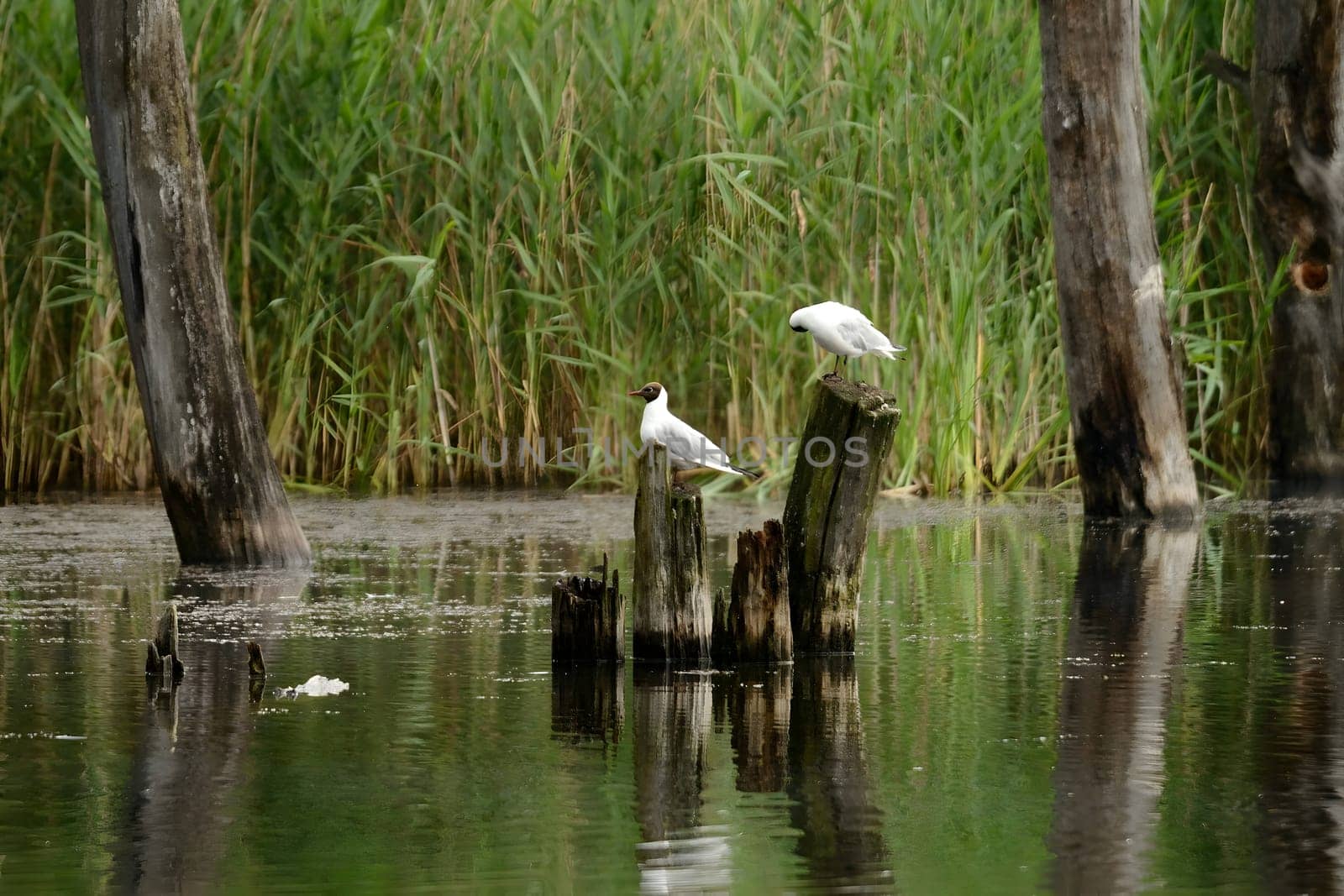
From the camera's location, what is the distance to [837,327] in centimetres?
805

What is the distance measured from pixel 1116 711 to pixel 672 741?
1119 millimetres

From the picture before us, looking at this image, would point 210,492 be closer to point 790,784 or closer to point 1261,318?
point 790,784

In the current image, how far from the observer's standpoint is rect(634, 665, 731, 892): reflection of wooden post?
379cm

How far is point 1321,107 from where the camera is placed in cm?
1126

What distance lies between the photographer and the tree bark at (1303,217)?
11.2 metres

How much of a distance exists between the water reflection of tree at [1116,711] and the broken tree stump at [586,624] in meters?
1.21

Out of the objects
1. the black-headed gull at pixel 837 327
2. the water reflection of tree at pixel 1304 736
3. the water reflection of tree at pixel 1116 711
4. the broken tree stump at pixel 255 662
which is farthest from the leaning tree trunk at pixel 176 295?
the water reflection of tree at pixel 1304 736

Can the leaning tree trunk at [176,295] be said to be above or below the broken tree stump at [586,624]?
above

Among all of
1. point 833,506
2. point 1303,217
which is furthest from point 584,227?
point 833,506

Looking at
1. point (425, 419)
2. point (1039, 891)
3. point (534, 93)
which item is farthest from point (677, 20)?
point (1039, 891)

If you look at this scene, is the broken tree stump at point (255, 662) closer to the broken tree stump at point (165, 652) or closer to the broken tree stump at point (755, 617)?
the broken tree stump at point (165, 652)

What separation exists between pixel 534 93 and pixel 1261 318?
3947mm

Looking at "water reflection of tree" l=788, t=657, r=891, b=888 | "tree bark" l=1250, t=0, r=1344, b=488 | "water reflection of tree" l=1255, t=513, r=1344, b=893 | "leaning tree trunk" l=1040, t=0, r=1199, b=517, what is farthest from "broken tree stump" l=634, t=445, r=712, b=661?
"tree bark" l=1250, t=0, r=1344, b=488

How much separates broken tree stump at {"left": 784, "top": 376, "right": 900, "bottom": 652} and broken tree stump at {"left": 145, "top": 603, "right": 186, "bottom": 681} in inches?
65.5
